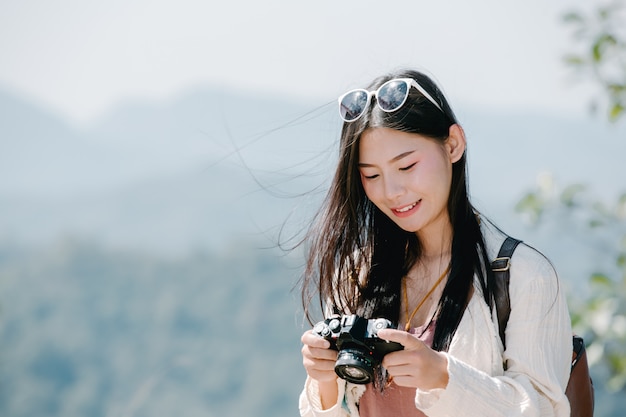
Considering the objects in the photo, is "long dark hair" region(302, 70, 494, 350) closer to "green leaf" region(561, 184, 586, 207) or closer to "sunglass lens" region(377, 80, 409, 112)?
"sunglass lens" region(377, 80, 409, 112)

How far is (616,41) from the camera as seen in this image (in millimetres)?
2768

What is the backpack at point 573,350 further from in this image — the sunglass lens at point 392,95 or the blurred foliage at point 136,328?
the blurred foliage at point 136,328

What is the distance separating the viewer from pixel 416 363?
5.03 feet

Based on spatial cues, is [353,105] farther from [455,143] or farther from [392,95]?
[455,143]

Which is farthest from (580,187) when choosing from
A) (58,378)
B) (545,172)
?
(58,378)

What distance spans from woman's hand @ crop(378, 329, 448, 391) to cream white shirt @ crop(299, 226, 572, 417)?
2cm

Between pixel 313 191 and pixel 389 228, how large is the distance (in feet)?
0.77

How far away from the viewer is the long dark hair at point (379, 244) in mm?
1755

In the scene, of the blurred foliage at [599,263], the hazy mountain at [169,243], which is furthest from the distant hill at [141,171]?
the blurred foliage at [599,263]

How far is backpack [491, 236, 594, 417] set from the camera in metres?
1.66

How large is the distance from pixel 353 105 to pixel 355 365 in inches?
24.3

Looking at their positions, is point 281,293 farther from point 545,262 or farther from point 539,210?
point 545,262

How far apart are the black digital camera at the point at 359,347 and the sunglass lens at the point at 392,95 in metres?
0.49

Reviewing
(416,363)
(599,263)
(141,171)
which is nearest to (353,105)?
(416,363)
